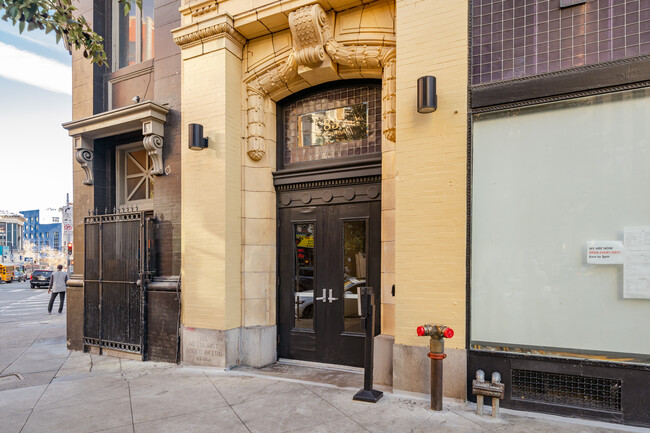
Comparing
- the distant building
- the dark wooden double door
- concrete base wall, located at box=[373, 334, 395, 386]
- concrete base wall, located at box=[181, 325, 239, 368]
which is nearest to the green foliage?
the dark wooden double door

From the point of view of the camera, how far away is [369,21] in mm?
6133

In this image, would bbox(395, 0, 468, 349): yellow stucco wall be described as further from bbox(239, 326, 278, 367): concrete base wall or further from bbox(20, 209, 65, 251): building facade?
bbox(20, 209, 65, 251): building facade

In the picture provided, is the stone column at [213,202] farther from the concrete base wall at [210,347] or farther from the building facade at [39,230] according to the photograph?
the building facade at [39,230]

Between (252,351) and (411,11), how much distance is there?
6.09 m

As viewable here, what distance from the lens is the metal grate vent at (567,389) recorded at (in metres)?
4.32

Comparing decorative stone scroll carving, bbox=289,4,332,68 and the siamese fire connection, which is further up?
decorative stone scroll carving, bbox=289,4,332,68

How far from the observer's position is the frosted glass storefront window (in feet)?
14.4

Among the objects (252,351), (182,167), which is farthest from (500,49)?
(252,351)

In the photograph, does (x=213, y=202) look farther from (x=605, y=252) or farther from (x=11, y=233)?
(x=11, y=233)

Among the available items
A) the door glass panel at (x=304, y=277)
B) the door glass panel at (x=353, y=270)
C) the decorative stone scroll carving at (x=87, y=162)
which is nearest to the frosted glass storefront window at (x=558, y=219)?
→ the door glass panel at (x=353, y=270)

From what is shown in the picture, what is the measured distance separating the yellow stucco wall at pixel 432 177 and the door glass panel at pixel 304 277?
2145mm

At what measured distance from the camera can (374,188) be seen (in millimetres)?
6434

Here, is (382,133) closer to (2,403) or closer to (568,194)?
(568,194)

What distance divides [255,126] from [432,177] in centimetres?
360
